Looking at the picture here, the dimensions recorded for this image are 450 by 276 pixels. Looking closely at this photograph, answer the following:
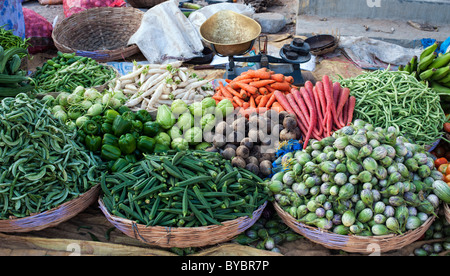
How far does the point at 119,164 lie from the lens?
2854 millimetres

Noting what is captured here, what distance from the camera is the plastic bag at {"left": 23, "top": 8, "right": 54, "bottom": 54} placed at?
5.89 meters

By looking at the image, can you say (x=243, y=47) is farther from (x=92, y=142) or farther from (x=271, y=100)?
(x=92, y=142)

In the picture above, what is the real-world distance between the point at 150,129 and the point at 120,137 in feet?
0.98

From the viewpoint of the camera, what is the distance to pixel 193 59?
5.82 meters

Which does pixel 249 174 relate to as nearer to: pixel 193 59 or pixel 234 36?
pixel 234 36

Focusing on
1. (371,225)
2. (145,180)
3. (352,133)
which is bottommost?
(371,225)

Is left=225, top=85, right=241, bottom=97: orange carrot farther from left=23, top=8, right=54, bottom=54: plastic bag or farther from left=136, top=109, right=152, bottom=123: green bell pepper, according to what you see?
left=23, top=8, right=54, bottom=54: plastic bag

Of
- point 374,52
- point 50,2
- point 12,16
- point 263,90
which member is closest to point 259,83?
point 263,90

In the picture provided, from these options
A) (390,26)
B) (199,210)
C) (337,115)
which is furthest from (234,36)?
(390,26)

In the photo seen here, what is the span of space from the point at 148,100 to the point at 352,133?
7.03 ft

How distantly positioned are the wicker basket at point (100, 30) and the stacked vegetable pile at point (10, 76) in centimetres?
194

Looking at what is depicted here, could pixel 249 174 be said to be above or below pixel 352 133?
below

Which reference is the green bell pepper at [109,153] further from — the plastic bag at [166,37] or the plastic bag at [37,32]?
the plastic bag at [37,32]

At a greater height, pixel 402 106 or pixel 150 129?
pixel 402 106
